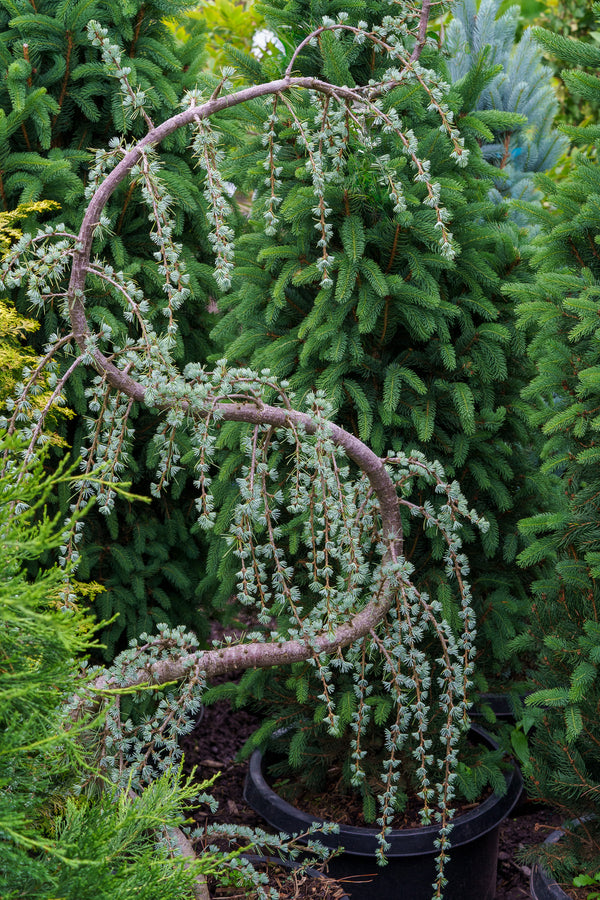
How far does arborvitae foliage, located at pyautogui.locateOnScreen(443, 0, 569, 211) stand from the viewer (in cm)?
343

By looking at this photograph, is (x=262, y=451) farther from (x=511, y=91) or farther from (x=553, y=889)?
(x=511, y=91)

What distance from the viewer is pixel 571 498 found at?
2.24m

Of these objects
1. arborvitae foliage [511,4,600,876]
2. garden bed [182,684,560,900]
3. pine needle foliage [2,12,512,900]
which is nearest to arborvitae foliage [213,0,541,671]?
pine needle foliage [2,12,512,900]

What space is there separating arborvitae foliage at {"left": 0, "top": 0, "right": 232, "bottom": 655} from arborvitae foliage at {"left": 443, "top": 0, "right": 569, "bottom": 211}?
3.82 ft

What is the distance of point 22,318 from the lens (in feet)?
8.35

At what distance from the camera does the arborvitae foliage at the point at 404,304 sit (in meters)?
2.34

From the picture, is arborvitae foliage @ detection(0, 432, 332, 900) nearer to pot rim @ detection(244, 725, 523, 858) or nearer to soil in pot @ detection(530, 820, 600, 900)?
pot rim @ detection(244, 725, 523, 858)

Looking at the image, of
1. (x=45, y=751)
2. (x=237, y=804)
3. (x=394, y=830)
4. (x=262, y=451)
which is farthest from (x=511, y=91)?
(x=45, y=751)

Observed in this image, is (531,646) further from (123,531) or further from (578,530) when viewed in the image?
(123,531)

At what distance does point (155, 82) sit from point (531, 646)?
2.25 meters

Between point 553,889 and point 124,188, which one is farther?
point 124,188

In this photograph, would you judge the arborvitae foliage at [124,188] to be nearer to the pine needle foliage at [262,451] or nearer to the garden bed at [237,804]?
the pine needle foliage at [262,451]

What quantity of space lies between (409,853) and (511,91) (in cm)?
311

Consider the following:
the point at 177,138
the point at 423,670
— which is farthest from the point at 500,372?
the point at 177,138
